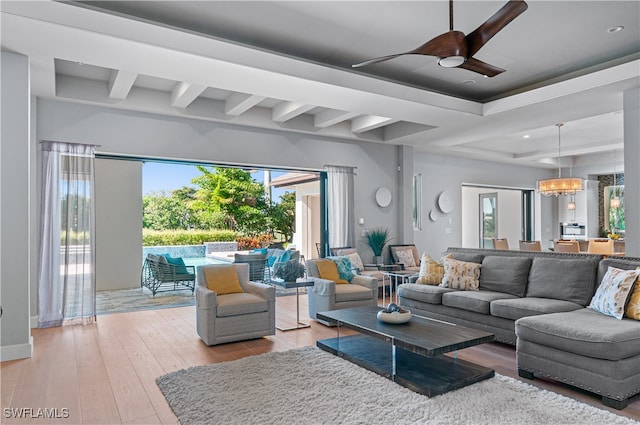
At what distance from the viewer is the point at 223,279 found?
4770 millimetres

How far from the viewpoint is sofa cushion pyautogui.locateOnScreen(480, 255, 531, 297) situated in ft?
14.8

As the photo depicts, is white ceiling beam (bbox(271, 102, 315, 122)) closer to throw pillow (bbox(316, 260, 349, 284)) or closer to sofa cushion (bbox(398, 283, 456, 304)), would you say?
throw pillow (bbox(316, 260, 349, 284))

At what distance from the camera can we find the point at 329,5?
3.46 meters

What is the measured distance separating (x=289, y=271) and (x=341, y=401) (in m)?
2.32

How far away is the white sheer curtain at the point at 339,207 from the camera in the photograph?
7348 mm

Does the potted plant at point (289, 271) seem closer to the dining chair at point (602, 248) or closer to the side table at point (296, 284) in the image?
the side table at point (296, 284)

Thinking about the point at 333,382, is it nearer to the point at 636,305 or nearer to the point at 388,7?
the point at 636,305

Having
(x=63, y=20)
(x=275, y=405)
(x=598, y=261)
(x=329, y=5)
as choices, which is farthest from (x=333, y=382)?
(x=63, y=20)

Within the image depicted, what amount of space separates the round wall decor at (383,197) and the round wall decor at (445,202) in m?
1.70

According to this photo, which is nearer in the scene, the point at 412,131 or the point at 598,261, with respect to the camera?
the point at 598,261

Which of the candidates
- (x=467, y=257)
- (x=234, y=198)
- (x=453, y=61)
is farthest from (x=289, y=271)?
(x=234, y=198)

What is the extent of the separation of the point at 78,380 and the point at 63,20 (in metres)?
2.83

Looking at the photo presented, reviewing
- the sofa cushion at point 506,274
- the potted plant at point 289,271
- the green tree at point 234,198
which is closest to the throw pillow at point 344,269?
the potted plant at point 289,271

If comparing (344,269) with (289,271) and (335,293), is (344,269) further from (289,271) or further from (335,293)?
(289,271)
